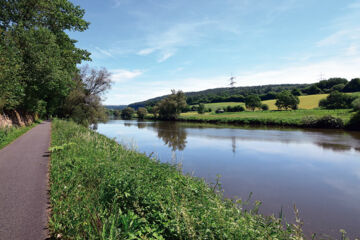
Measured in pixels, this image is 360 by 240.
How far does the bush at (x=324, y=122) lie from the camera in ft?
115

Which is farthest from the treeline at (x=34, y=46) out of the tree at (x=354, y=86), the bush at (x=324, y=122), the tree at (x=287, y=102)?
the tree at (x=354, y=86)

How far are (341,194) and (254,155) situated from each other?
7.20 metres

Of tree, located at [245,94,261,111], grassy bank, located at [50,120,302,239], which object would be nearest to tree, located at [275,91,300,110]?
tree, located at [245,94,261,111]

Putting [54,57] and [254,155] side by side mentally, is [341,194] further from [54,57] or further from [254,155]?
[54,57]

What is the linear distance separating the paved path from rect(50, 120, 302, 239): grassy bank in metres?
0.26

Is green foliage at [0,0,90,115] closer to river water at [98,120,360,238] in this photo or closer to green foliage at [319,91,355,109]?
river water at [98,120,360,238]

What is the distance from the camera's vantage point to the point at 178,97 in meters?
70.9

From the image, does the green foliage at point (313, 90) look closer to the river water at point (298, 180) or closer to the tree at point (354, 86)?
the tree at point (354, 86)

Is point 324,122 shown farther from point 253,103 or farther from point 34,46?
point 34,46

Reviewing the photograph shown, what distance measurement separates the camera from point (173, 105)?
2729 inches

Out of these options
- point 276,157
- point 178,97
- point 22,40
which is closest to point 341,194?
point 276,157

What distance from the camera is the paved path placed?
11.4ft

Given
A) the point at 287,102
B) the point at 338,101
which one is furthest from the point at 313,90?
the point at 338,101

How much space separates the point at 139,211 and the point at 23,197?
3100 mm
